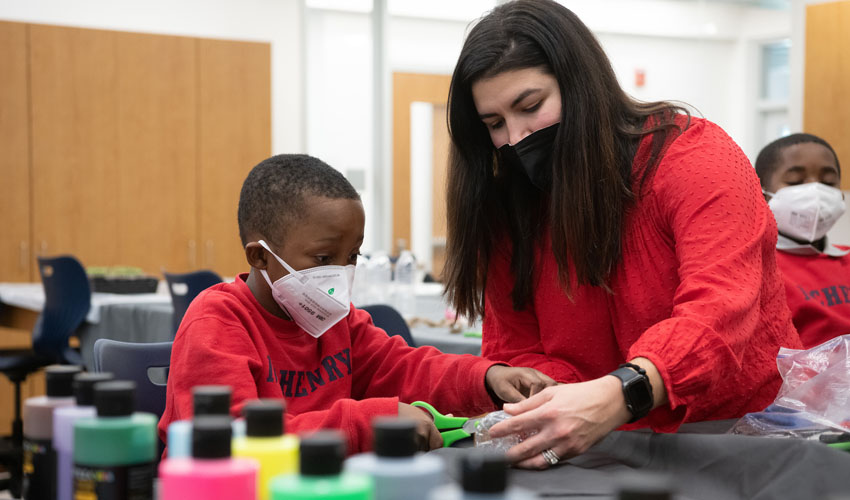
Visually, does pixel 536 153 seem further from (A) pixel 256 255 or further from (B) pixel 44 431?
(B) pixel 44 431

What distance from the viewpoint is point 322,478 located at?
1.70 ft

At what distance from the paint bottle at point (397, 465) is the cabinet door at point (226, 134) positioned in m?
5.16

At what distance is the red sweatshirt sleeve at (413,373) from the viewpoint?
4.31ft

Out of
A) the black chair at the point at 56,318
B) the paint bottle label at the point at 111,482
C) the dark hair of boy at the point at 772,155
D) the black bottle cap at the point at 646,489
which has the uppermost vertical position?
the dark hair of boy at the point at 772,155

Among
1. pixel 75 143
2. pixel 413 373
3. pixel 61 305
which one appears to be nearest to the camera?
pixel 413 373

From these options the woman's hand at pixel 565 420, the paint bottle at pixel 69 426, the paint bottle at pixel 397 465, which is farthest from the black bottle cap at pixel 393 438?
the woman's hand at pixel 565 420

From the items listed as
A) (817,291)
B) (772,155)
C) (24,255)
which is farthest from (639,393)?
A: (24,255)

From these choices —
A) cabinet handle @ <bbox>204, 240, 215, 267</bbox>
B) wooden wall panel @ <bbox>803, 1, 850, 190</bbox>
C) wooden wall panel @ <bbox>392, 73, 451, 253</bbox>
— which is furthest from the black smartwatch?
wooden wall panel @ <bbox>392, 73, 451, 253</bbox>

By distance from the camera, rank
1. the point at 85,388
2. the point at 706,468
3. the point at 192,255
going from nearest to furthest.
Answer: the point at 85,388
the point at 706,468
the point at 192,255

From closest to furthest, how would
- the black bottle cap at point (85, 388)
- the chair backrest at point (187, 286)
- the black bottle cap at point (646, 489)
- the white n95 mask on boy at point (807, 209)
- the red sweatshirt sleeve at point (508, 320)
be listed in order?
the black bottle cap at point (646, 489), the black bottle cap at point (85, 388), the red sweatshirt sleeve at point (508, 320), the white n95 mask on boy at point (807, 209), the chair backrest at point (187, 286)

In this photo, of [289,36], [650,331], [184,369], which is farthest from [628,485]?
[289,36]

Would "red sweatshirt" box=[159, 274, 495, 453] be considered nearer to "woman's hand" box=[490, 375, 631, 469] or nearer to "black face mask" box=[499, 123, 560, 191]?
"woman's hand" box=[490, 375, 631, 469]

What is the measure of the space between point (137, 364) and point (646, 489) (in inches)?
45.2

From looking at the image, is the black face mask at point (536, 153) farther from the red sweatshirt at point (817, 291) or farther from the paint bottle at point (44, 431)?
the red sweatshirt at point (817, 291)
